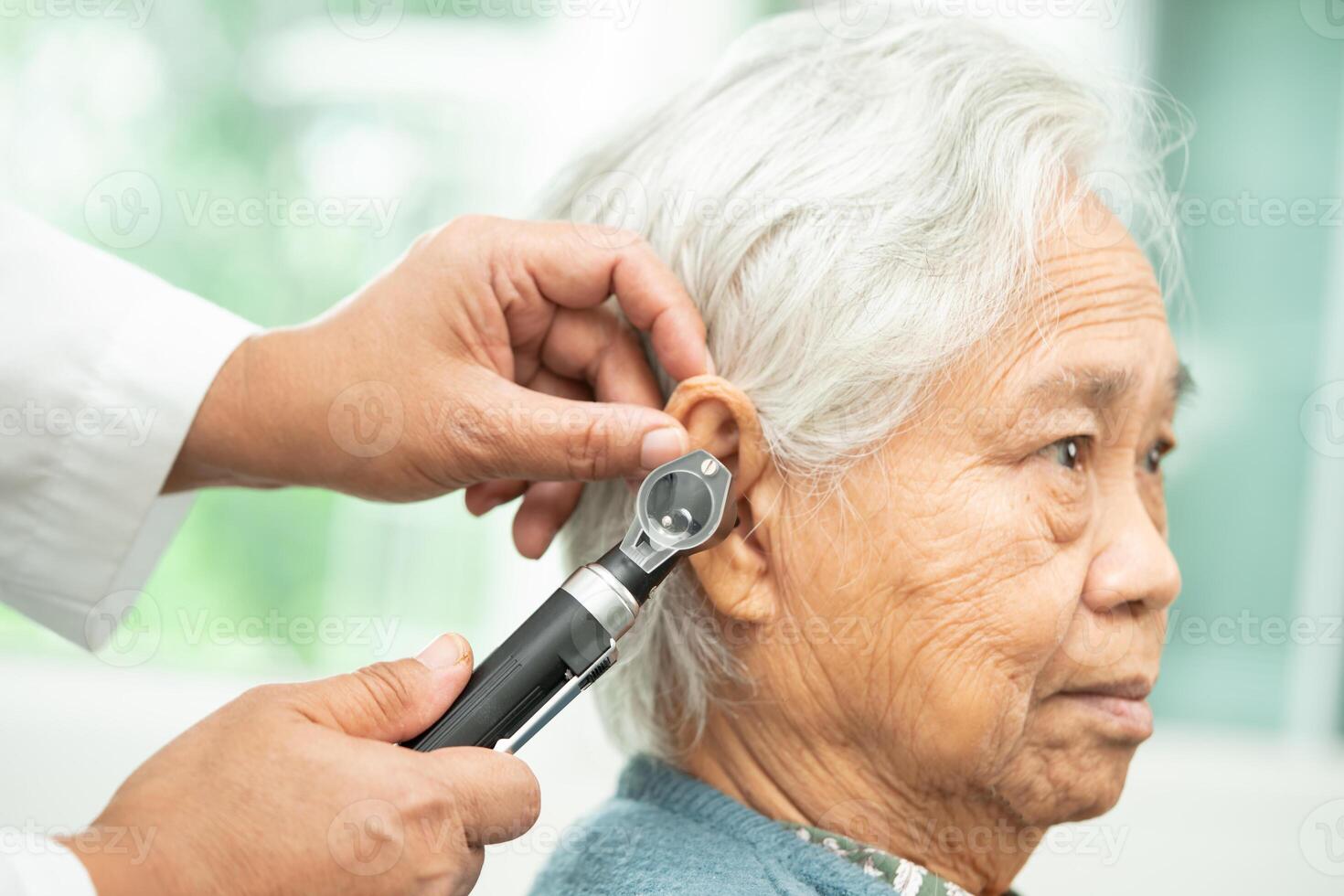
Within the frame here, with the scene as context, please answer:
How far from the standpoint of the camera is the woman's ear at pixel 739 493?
3.09ft

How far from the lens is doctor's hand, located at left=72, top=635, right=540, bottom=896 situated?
0.70 m

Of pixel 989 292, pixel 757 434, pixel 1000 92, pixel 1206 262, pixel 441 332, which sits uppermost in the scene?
pixel 1206 262

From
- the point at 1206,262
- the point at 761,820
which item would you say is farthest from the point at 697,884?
the point at 1206,262

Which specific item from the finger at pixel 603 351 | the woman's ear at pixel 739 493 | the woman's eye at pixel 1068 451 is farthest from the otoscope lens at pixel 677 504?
the woman's eye at pixel 1068 451

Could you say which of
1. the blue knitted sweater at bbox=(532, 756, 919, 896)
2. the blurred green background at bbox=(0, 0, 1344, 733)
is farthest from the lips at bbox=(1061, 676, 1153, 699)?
the blurred green background at bbox=(0, 0, 1344, 733)

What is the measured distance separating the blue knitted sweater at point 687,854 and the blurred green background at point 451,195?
1.23 meters

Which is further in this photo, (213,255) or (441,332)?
(213,255)

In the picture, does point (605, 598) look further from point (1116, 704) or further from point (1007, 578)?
point (1116, 704)

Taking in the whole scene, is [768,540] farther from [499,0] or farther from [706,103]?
[499,0]

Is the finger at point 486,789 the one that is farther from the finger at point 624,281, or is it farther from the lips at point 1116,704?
the lips at point 1116,704

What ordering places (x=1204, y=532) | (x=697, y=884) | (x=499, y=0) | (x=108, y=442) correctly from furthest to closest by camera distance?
(x=499, y=0) < (x=1204, y=532) < (x=108, y=442) < (x=697, y=884)

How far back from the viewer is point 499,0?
2445 millimetres

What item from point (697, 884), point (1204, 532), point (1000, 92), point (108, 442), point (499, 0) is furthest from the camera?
point (499, 0)

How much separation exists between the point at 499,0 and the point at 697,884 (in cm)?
207
